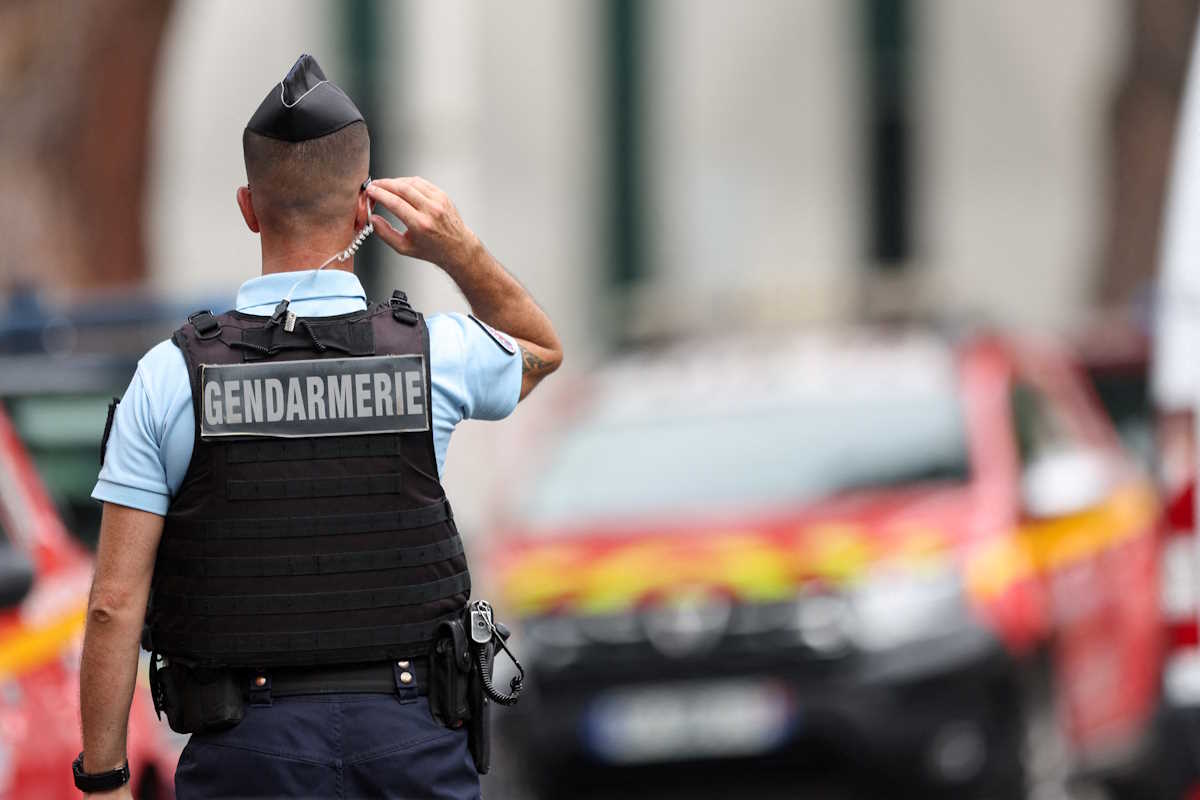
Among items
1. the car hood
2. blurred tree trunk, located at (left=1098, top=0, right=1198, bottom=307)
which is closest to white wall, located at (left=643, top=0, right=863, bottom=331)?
blurred tree trunk, located at (left=1098, top=0, right=1198, bottom=307)

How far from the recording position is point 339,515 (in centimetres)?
310

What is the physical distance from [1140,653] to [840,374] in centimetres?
145

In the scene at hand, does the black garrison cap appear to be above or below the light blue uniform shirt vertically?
above

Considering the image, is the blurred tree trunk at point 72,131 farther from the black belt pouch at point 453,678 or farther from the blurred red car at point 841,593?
the black belt pouch at point 453,678

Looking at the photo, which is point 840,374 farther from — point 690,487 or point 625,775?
point 625,775

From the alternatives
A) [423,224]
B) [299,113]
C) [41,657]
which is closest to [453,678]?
[423,224]

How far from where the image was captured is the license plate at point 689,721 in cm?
673

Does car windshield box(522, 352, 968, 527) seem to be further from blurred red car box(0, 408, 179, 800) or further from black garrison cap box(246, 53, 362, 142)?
black garrison cap box(246, 53, 362, 142)

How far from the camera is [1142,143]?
43.8 ft

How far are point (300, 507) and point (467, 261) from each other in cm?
46

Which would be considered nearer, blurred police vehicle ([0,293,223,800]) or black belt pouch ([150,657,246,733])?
black belt pouch ([150,657,246,733])

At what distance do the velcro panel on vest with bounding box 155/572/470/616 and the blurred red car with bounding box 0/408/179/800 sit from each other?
46.2 inches

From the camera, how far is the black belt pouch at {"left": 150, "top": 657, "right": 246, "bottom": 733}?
308 cm

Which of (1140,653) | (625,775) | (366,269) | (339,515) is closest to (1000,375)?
(1140,653)
